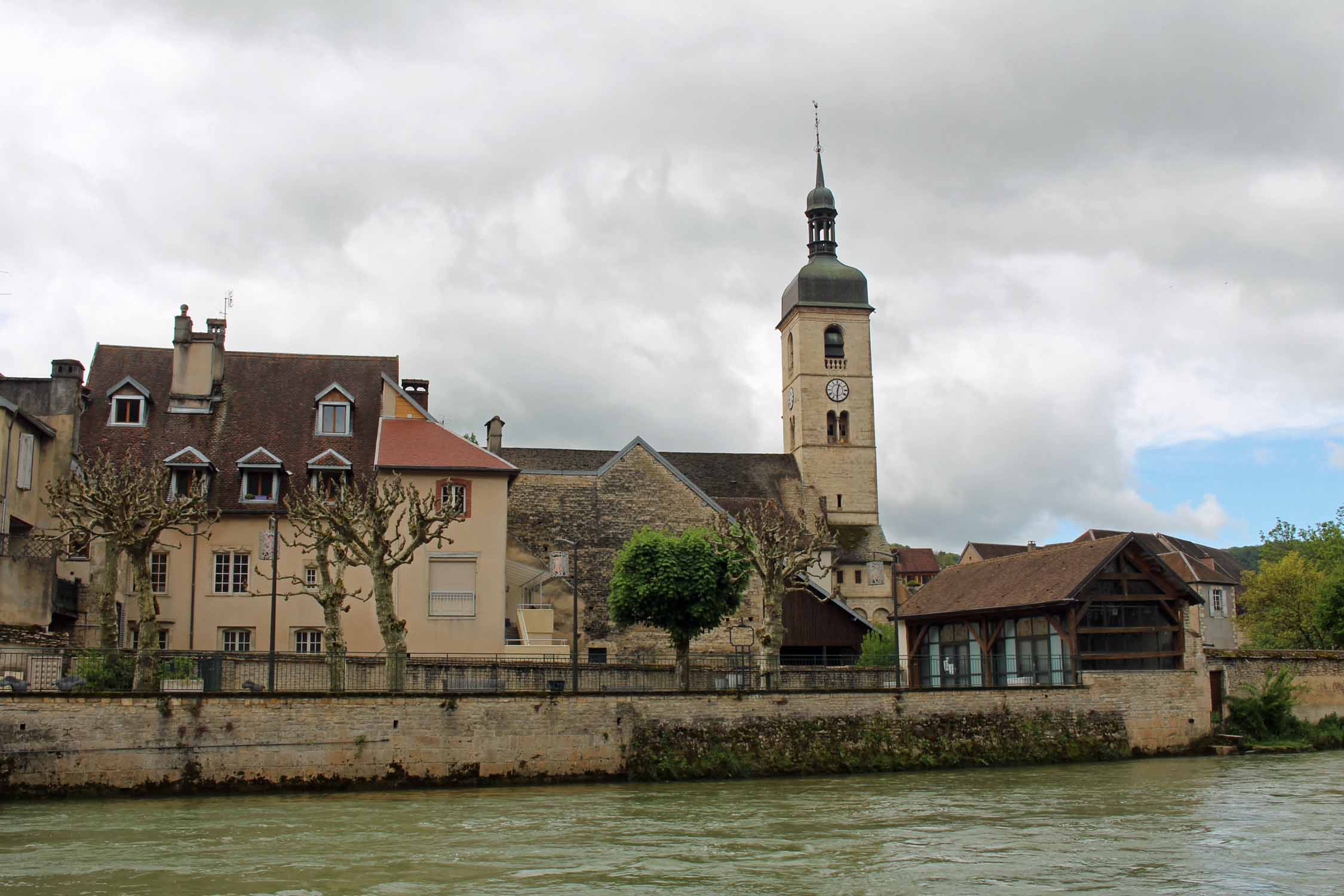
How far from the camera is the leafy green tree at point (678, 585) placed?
32.1 meters

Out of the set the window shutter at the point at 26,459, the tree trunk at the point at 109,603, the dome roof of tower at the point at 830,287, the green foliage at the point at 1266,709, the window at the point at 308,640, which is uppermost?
the dome roof of tower at the point at 830,287

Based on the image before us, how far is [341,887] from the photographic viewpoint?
Result: 46.1 ft

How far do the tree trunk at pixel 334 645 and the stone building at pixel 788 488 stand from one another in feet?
25.0

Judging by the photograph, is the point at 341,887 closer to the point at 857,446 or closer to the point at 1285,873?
the point at 1285,873

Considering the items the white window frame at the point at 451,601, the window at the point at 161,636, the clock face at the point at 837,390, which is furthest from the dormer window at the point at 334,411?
the clock face at the point at 837,390

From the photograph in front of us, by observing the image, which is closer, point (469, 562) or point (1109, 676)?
point (1109, 676)

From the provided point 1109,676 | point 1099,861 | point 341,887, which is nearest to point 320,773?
point 341,887

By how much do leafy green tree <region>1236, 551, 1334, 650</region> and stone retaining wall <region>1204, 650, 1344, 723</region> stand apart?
42.4 ft

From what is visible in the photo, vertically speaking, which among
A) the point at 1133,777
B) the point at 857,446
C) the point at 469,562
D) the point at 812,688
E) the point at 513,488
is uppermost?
the point at 857,446

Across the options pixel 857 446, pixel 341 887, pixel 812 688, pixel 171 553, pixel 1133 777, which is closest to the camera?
pixel 341 887

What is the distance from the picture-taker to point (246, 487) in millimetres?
33812

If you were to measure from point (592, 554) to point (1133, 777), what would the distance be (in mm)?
22347

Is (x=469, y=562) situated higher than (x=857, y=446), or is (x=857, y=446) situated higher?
(x=857, y=446)

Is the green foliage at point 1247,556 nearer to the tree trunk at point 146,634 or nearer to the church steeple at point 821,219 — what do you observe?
the church steeple at point 821,219
